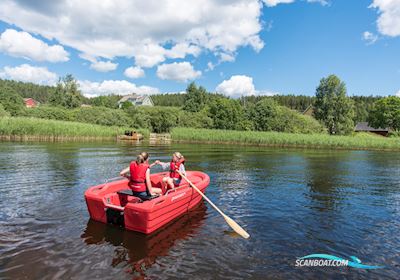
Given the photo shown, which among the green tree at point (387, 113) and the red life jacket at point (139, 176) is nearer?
the red life jacket at point (139, 176)

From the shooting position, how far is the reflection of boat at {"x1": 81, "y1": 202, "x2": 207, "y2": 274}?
5.70 meters

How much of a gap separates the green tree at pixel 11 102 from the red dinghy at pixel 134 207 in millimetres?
57315

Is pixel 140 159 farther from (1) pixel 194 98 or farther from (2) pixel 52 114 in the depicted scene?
(1) pixel 194 98

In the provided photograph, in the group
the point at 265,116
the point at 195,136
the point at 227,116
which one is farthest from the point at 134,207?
the point at 227,116

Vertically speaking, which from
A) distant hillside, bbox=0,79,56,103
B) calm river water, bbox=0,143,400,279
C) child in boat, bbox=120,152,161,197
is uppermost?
distant hillside, bbox=0,79,56,103

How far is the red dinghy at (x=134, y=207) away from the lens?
642 centimetres

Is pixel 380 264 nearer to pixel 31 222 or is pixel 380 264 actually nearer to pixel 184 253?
pixel 184 253

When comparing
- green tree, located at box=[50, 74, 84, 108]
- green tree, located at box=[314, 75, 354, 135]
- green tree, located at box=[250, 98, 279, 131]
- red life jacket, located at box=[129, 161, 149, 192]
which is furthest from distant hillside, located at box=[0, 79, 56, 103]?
red life jacket, located at box=[129, 161, 149, 192]

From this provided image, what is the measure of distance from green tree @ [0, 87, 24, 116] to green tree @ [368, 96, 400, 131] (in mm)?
81232

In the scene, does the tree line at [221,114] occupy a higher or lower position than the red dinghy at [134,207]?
higher

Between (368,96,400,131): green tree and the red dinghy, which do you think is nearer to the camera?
the red dinghy

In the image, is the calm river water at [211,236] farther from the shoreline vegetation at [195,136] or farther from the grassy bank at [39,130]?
the shoreline vegetation at [195,136]

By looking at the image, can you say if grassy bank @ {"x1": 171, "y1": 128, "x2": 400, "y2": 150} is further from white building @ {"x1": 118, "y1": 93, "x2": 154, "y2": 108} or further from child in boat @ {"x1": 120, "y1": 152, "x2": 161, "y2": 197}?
white building @ {"x1": 118, "y1": 93, "x2": 154, "y2": 108}

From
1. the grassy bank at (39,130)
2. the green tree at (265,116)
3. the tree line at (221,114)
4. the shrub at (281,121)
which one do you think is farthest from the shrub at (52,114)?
the shrub at (281,121)
